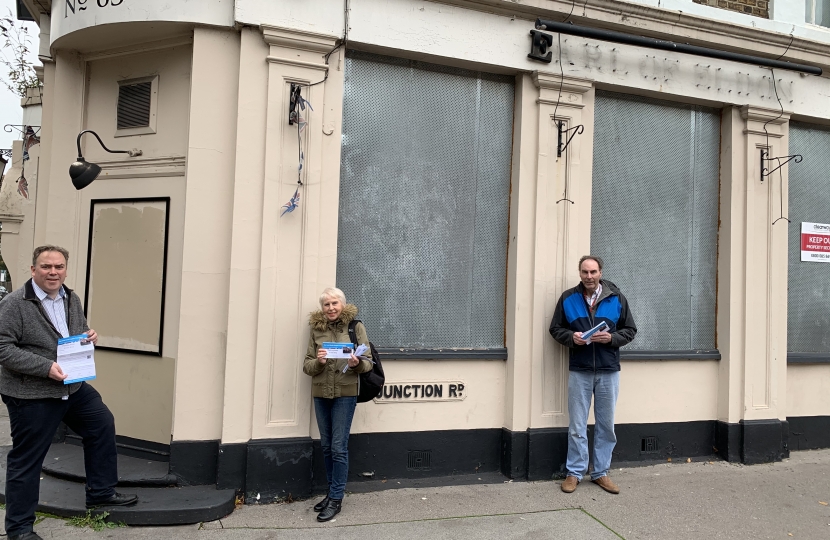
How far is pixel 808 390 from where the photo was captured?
682cm

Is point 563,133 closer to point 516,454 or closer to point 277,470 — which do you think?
point 516,454

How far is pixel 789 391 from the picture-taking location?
Result: 6734 millimetres

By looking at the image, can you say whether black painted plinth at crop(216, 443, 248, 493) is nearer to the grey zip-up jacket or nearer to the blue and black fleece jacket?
the grey zip-up jacket

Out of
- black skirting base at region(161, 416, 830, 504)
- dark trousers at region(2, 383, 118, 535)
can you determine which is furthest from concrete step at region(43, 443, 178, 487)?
dark trousers at region(2, 383, 118, 535)

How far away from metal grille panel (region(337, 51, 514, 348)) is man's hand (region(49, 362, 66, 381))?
7.58 feet

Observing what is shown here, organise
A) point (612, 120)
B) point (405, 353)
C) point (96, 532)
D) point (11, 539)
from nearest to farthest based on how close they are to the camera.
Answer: point (11, 539) < point (96, 532) < point (405, 353) < point (612, 120)

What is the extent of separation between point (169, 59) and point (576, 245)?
426cm

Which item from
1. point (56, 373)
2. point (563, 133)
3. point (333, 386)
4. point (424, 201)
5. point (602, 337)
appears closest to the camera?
point (56, 373)

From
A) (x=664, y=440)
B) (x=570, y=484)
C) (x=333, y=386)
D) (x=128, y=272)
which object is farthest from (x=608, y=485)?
(x=128, y=272)

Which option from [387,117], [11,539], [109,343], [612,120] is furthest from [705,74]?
[11,539]

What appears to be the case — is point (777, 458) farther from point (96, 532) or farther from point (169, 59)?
point (169, 59)

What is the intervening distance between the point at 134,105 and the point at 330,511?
4.17 meters

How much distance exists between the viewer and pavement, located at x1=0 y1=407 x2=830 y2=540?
4.30m

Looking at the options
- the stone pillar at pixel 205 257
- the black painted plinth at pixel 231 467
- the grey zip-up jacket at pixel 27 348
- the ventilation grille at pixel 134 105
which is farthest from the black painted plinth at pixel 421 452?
the ventilation grille at pixel 134 105
